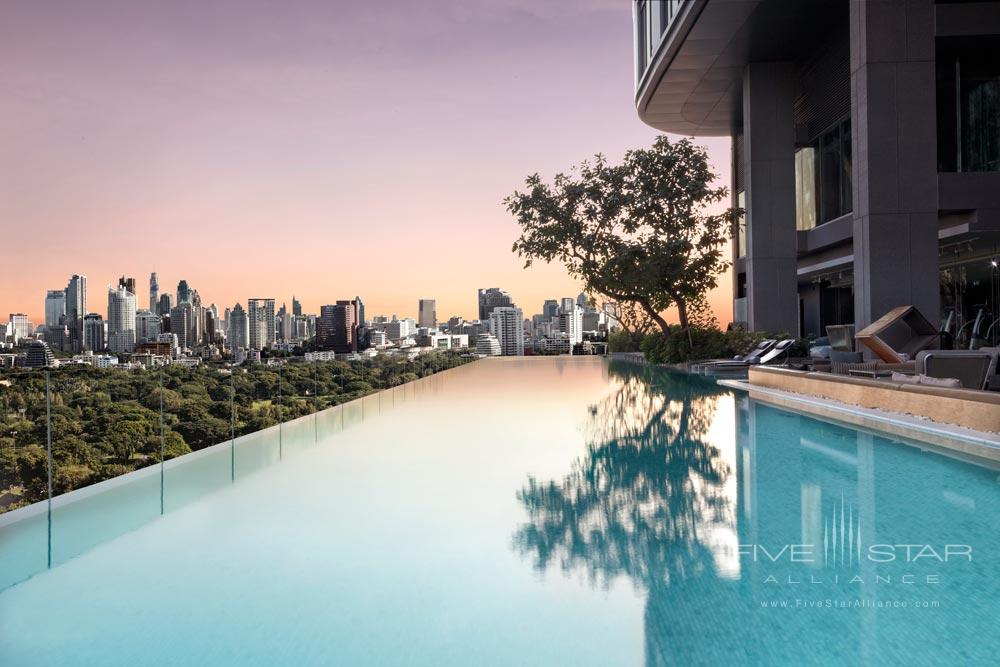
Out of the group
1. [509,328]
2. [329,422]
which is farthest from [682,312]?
[509,328]

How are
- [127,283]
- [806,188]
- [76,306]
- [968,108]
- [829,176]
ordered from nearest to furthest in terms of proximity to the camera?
[76,306] < [968,108] < [829,176] < [806,188] < [127,283]

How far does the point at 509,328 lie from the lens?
42906 millimetres

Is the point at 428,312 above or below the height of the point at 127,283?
below

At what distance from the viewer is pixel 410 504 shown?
465 cm

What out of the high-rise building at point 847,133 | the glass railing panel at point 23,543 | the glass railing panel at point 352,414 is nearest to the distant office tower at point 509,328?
the high-rise building at point 847,133

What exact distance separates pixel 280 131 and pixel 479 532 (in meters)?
19.2

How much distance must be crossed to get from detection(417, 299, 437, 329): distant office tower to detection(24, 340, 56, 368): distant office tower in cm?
3554

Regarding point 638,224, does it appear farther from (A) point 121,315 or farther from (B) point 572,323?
(B) point 572,323

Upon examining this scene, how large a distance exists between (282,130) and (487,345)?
18305mm

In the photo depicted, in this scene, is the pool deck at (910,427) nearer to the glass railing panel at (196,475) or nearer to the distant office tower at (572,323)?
the glass railing panel at (196,475)

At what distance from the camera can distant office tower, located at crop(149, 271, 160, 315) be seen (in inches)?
867

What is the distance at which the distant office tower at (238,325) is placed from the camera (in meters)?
18.7

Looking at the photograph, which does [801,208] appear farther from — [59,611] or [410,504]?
[59,611]

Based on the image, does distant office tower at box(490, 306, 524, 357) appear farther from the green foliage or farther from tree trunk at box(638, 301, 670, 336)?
the green foliage
